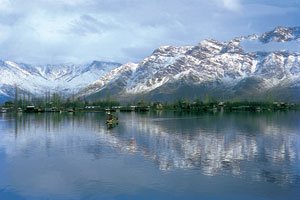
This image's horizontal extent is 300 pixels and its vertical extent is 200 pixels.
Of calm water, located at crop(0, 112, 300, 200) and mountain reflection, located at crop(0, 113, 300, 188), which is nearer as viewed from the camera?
calm water, located at crop(0, 112, 300, 200)

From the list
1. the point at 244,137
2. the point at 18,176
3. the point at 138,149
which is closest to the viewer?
the point at 18,176

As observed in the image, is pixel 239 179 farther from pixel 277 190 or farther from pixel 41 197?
pixel 41 197

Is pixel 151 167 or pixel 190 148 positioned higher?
pixel 190 148

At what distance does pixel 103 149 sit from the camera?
309 feet

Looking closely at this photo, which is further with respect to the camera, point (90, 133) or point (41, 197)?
point (90, 133)

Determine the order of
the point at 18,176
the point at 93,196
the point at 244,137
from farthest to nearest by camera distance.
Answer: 1. the point at 244,137
2. the point at 18,176
3. the point at 93,196

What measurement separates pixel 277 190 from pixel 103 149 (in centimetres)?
4456

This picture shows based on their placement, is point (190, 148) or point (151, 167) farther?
point (190, 148)

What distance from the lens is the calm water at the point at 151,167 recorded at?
5731 cm

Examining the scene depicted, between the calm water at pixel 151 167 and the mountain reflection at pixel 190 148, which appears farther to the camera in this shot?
the mountain reflection at pixel 190 148

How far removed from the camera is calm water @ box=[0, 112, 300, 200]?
57.3 metres

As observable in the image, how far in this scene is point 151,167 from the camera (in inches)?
2840

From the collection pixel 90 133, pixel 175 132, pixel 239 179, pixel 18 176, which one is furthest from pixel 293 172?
pixel 90 133

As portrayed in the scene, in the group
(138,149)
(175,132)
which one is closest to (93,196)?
(138,149)
